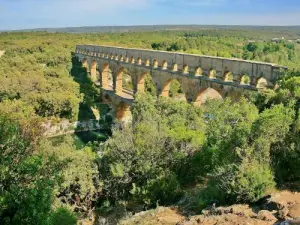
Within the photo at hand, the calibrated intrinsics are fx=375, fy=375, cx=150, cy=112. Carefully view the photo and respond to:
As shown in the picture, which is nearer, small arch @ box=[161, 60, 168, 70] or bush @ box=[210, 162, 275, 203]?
bush @ box=[210, 162, 275, 203]

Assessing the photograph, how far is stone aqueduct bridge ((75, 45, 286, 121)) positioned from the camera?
838 inches

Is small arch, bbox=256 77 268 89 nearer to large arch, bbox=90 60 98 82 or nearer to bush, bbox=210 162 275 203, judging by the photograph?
bush, bbox=210 162 275 203

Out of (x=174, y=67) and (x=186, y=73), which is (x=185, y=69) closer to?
(x=186, y=73)

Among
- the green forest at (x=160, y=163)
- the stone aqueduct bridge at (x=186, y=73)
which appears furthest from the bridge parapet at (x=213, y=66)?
the green forest at (x=160, y=163)

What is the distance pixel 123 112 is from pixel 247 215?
99.4 feet

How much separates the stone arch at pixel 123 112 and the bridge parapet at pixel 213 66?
4.65m

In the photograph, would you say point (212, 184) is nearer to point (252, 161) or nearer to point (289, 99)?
point (252, 161)

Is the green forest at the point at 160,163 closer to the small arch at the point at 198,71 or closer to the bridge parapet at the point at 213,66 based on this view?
the bridge parapet at the point at 213,66

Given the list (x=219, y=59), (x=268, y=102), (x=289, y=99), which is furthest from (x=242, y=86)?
(x=289, y=99)

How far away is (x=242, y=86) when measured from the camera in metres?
21.8

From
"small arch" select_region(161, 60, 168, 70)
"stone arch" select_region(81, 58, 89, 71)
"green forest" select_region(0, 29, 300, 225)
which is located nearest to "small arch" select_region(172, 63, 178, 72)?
"small arch" select_region(161, 60, 168, 70)

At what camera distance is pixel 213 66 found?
2406cm

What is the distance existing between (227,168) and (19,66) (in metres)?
43.8

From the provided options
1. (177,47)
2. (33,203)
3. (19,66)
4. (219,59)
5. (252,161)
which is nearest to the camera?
(33,203)
